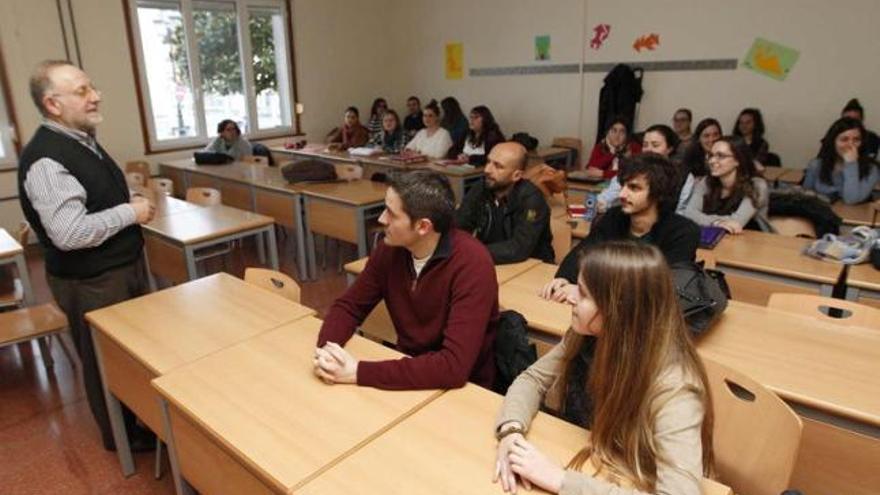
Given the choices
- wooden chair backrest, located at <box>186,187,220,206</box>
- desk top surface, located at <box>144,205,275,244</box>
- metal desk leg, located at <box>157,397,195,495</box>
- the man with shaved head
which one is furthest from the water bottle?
wooden chair backrest, located at <box>186,187,220,206</box>

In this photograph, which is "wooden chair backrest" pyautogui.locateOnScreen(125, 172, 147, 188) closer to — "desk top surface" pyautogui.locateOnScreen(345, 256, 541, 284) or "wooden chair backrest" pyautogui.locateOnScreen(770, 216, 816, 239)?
"desk top surface" pyautogui.locateOnScreen(345, 256, 541, 284)

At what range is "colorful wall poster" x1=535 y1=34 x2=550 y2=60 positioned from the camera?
23.5ft

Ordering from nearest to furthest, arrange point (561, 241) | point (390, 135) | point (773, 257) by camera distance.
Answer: point (773, 257) → point (561, 241) → point (390, 135)

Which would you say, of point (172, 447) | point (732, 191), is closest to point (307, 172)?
point (732, 191)

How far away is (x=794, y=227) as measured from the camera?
11.0 feet

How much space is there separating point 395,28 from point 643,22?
387 centimetres

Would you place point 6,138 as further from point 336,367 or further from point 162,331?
point 336,367

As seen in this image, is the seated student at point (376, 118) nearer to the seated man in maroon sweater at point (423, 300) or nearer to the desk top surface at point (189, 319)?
the desk top surface at point (189, 319)

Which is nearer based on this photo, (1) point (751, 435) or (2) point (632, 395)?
(2) point (632, 395)

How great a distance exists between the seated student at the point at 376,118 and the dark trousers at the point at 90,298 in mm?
5436

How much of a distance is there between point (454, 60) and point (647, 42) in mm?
2825

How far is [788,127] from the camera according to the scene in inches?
225

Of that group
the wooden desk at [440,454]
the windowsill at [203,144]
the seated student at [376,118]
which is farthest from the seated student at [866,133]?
the windowsill at [203,144]

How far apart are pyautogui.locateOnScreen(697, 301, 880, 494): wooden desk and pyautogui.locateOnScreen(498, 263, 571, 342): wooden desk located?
1.58 ft
